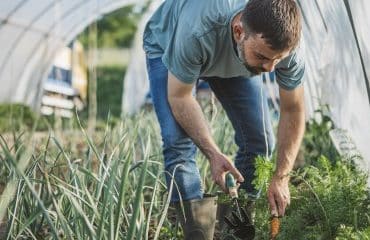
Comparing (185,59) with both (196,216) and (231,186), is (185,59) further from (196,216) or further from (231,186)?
(196,216)

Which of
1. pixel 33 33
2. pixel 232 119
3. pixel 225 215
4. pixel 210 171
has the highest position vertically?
pixel 33 33

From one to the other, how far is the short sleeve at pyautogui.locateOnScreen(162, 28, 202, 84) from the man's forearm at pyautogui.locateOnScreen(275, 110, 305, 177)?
0.36m

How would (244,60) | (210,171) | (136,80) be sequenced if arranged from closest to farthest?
1. (244,60)
2. (210,171)
3. (136,80)

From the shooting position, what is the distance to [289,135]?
7.74ft

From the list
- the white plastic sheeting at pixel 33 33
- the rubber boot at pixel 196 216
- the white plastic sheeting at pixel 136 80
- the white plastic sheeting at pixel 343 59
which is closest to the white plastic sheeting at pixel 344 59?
the white plastic sheeting at pixel 343 59

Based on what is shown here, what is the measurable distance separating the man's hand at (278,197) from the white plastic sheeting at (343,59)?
41cm

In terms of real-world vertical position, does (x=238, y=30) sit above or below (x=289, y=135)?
above

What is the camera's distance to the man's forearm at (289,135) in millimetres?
2318

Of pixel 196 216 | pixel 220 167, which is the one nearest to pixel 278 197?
pixel 220 167

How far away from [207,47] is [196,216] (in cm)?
58

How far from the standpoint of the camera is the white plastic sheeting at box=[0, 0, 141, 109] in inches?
318

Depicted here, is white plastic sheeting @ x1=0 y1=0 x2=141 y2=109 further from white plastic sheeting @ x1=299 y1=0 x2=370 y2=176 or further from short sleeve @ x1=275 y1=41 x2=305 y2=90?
short sleeve @ x1=275 y1=41 x2=305 y2=90

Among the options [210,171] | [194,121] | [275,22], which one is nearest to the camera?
[275,22]

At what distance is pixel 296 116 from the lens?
7.75 ft
